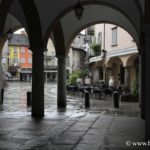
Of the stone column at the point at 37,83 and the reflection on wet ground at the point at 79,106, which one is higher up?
the stone column at the point at 37,83

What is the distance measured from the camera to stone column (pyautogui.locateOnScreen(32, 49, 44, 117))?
1642cm

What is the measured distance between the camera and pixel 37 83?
16.6m

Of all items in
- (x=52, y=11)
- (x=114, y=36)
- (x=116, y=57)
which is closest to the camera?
(x=52, y=11)

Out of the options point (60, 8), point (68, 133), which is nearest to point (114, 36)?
point (60, 8)

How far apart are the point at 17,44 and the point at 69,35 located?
289ft

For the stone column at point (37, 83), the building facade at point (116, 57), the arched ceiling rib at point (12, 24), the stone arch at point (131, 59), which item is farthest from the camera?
the building facade at point (116, 57)

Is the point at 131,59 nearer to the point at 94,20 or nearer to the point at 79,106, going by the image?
the point at 79,106

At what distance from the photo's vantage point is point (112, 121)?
14.9m

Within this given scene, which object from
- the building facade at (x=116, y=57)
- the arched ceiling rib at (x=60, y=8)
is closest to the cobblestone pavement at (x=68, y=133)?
the arched ceiling rib at (x=60, y=8)

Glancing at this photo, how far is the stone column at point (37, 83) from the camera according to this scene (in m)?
16.4

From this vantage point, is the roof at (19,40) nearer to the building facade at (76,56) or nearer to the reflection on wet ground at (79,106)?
the building facade at (76,56)

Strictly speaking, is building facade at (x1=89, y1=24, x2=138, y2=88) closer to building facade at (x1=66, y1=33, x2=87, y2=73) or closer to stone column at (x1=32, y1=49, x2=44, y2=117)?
stone column at (x1=32, y1=49, x2=44, y2=117)

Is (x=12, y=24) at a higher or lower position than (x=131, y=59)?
higher

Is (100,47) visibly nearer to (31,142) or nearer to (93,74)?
(93,74)
